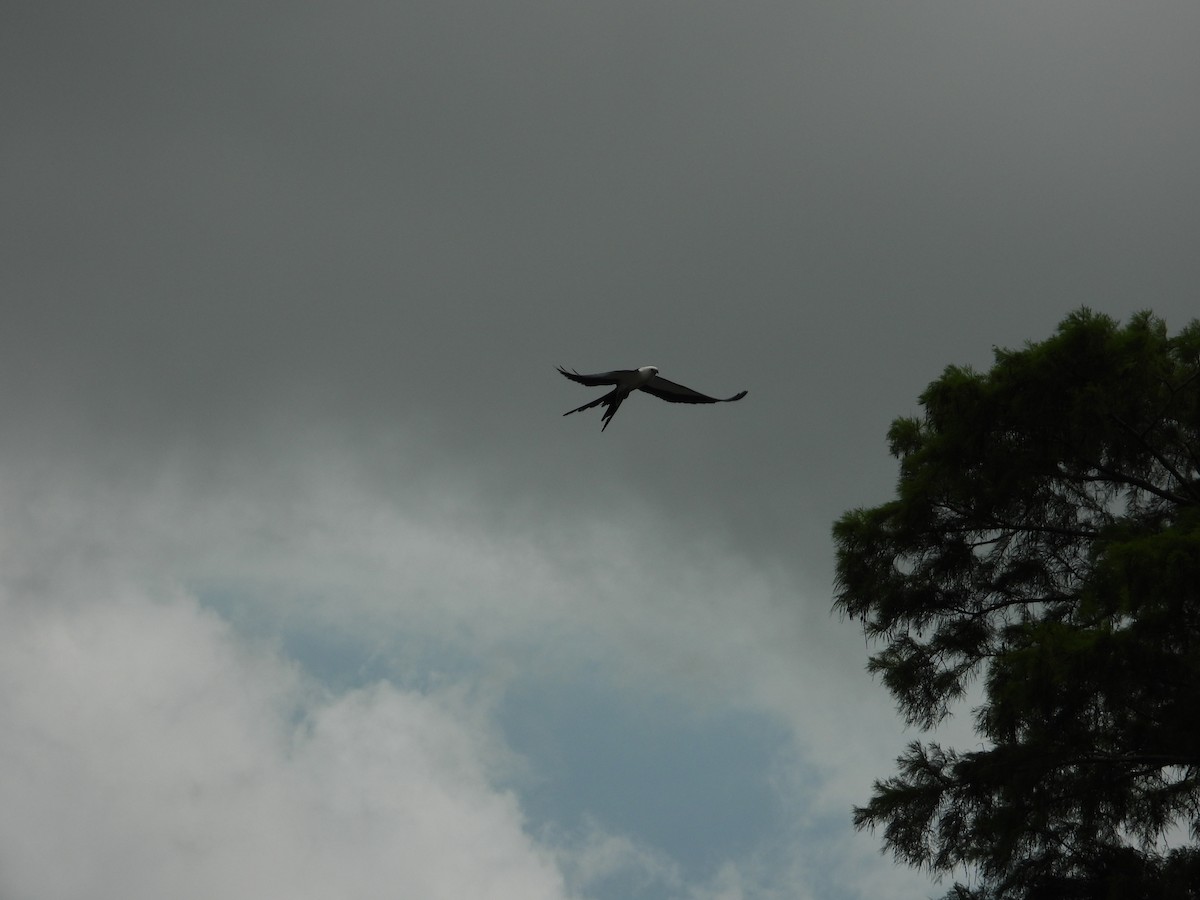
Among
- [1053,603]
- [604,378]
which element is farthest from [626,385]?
[1053,603]

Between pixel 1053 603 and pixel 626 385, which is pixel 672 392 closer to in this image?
pixel 626 385

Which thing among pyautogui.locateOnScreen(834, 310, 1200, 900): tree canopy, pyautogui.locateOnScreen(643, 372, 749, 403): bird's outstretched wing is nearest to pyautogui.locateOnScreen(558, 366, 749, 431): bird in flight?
pyautogui.locateOnScreen(643, 372, 749, 403): bird's outstretched wing

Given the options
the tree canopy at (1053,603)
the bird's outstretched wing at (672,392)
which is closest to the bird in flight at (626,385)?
the bird's outstretched wing at (672,392)

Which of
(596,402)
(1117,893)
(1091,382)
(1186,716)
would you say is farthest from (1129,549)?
(596,402)

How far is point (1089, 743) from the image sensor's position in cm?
1050

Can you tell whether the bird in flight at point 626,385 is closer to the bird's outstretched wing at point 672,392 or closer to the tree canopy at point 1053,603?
the bird's outstretched wing at point 672,392

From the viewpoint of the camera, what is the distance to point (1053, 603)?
12508mm

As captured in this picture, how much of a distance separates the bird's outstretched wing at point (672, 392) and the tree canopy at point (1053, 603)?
2238 mm

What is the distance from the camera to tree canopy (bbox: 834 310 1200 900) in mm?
9773

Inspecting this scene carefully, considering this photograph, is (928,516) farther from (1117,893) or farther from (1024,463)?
(1117,893)

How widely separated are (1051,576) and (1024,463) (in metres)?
1.39

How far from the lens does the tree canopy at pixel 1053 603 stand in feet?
32.1

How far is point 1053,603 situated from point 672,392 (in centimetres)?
479

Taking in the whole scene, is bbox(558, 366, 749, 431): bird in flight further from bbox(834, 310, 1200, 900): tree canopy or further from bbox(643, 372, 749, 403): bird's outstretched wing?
bbox(834, 310, 1200, 900): tree canopy
